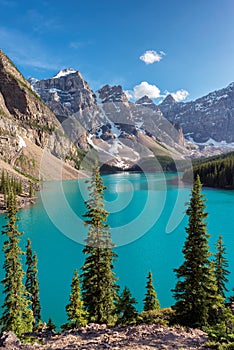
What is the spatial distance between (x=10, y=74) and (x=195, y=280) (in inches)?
8547

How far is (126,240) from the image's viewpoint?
4222 centimetres

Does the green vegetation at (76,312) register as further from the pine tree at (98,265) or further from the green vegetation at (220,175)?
the green vegetation at (220,175)

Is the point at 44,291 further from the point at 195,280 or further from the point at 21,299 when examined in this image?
the point at 195,280

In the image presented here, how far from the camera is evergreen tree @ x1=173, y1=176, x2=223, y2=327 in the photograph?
14.1 meters

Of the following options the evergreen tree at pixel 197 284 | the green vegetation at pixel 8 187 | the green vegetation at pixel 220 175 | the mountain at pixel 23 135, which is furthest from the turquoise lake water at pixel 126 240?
the mountain at pixel 23 135

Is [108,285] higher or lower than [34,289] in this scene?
higher

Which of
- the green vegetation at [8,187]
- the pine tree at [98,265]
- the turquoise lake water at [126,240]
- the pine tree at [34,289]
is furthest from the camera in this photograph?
the green vegetation at [8,187]

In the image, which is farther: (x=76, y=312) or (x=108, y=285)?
(x=108, y=285)

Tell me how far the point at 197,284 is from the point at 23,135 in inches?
6602

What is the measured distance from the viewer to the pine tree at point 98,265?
16.0m

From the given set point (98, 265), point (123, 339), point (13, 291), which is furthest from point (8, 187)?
point (123, 339)

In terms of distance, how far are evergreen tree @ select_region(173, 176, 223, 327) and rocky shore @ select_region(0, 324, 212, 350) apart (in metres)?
1.78

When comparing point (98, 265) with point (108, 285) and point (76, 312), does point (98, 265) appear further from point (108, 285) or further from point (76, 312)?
point (76, 312)

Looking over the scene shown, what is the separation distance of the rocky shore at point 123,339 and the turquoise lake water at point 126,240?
9833mm
